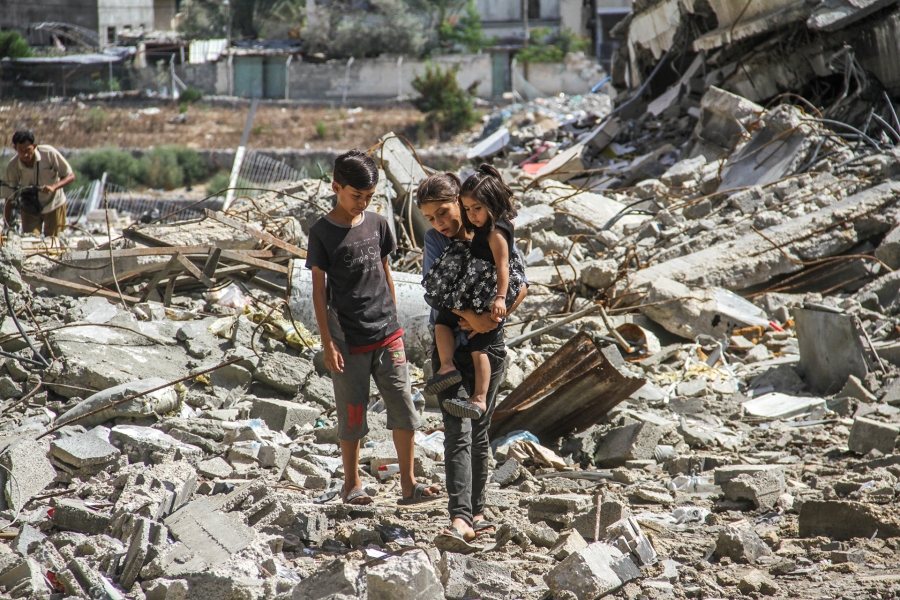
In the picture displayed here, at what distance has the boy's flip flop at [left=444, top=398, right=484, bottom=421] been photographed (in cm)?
Answer: 282

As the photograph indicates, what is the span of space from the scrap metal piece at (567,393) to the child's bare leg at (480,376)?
4.50ft

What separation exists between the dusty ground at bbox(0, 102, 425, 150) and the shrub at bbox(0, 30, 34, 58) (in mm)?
4422

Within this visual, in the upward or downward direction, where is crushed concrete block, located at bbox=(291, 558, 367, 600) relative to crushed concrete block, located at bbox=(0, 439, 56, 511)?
upward

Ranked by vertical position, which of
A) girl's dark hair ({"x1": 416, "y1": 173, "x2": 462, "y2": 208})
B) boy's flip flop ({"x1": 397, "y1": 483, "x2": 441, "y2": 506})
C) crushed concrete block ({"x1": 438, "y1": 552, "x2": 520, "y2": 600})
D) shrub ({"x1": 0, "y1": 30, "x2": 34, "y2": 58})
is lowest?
boy's flip flop ({"x1": 397, "y1": 483, "x2": 441, "y2": 506})

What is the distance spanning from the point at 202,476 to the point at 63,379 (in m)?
1.42

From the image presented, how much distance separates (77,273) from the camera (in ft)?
20.1

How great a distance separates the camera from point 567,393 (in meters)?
4.28

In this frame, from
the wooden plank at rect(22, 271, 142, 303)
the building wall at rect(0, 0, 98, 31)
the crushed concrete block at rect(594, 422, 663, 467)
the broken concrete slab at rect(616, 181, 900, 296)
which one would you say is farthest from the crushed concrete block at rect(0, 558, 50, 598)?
the building wall at rect(0, 0, 98, 31)

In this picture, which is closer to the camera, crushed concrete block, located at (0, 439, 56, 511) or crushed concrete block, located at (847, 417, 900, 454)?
crushed concrete block, located at (0, 439, 56, 511)

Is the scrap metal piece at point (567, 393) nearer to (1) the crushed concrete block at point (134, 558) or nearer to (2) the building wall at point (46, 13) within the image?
(1) the crushed concrete block at point (134, 558)

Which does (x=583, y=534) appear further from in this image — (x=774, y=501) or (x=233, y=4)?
(x=233, y=4)

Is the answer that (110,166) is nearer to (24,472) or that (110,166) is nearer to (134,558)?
(24,472)

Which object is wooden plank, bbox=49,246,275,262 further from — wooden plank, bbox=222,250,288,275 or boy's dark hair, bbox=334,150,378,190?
boy's dark hair, bbox=334,150,378,190

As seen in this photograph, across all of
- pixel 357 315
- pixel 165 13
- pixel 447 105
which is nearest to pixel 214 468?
pixel 357 315
